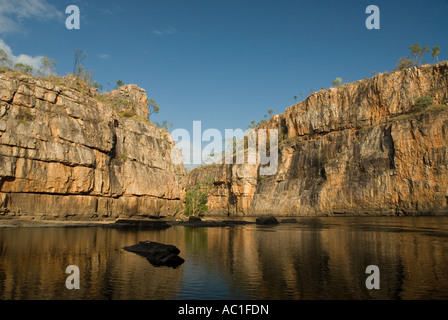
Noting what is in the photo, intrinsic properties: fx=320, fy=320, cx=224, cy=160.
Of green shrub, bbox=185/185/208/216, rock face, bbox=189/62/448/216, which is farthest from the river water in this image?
rock face, bbox=189/62/448/216

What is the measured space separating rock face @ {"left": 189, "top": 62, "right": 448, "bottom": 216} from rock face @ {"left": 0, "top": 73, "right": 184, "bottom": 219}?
48.9 meters

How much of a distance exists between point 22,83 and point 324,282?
68.2 metres

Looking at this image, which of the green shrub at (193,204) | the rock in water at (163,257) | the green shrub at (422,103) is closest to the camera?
the rock in water at (163,257)

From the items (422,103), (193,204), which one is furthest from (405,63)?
(193,204)

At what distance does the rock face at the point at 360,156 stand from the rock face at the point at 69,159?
48.9 meters

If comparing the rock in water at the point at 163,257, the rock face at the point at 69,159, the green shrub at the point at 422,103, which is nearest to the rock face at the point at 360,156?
the green shrub at the point at 422,103

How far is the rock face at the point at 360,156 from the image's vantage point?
270 ft

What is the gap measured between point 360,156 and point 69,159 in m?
82.5

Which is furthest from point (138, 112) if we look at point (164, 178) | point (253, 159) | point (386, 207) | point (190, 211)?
point (386, 207)

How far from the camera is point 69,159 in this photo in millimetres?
64375

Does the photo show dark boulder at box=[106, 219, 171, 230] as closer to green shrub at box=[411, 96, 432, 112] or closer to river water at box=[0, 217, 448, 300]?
river water at box=[0, 217, 448, 300]

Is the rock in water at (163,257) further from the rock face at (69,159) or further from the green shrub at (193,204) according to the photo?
the green shrub at (193,204)

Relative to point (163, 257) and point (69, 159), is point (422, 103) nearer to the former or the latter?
point (69, 159)
